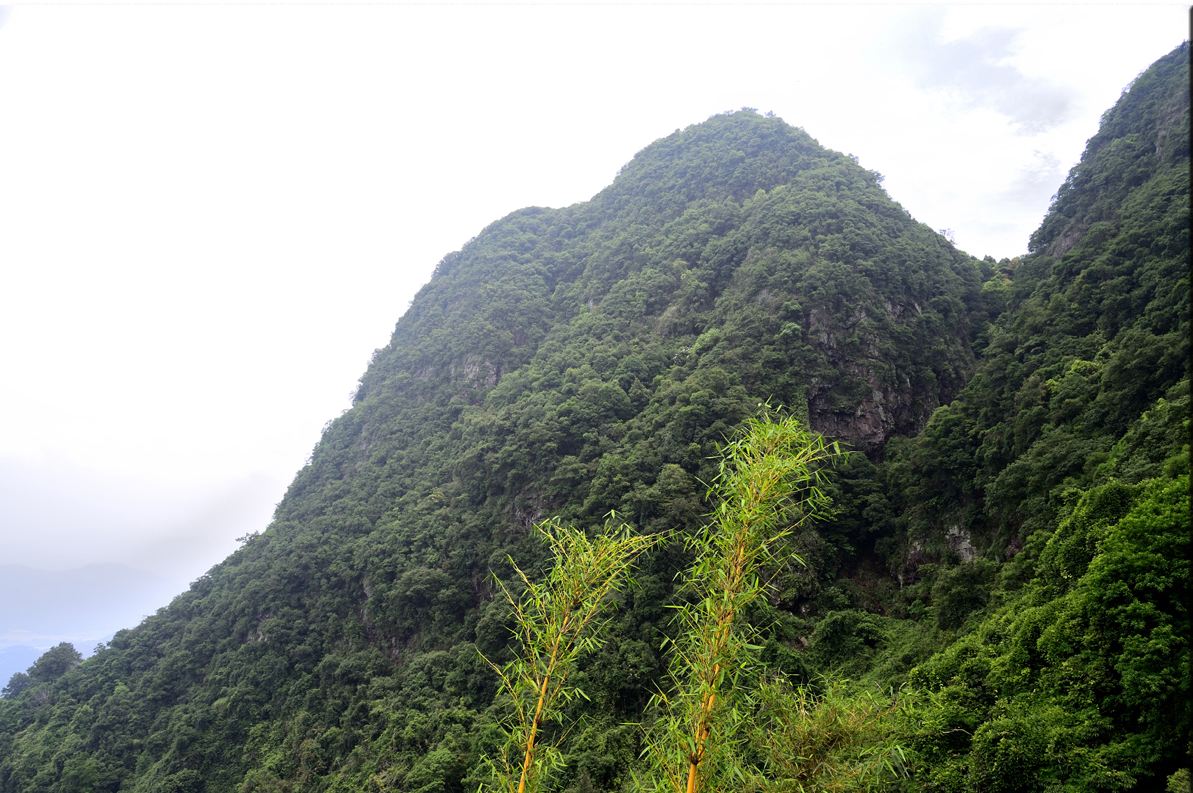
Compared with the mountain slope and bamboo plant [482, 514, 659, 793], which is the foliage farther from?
the mountain slope

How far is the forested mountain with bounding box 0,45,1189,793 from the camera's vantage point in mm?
12117

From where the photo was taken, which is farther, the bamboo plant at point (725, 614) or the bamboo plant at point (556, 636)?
the bamboo plant at point (556, 636)

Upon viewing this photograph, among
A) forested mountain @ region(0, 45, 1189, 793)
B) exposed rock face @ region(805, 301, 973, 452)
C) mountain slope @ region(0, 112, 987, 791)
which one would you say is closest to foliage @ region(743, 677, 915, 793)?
forested mountain @ region(0, 45, 1189, 793)

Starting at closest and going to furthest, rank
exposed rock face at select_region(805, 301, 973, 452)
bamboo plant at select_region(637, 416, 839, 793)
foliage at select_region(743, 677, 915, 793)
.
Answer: bamboo plant at select_region(637, 416, 839, 793) < foliage at select_region(743, 677, 915, 793) < exposed rock face at select_region(805, 301, 973, 452)

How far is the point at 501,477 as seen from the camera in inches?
1420

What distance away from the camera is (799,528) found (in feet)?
84.1

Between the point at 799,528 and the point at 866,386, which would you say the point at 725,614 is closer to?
the point at 799,528

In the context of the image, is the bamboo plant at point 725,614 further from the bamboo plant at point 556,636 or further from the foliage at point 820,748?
the foliage at point 820,748

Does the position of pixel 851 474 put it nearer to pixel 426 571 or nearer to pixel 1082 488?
pixel 1082 488

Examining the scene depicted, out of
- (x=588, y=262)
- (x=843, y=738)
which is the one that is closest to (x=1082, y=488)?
(x=843, y=738)

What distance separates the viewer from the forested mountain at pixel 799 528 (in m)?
12.1

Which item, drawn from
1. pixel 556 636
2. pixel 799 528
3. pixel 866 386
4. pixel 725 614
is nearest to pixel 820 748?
pixel 725 614

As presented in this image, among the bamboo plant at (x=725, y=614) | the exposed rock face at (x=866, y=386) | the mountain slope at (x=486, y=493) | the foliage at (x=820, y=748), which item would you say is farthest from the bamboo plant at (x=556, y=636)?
the exposed rock face at (x=866, y=386)

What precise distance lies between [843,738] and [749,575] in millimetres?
4147
